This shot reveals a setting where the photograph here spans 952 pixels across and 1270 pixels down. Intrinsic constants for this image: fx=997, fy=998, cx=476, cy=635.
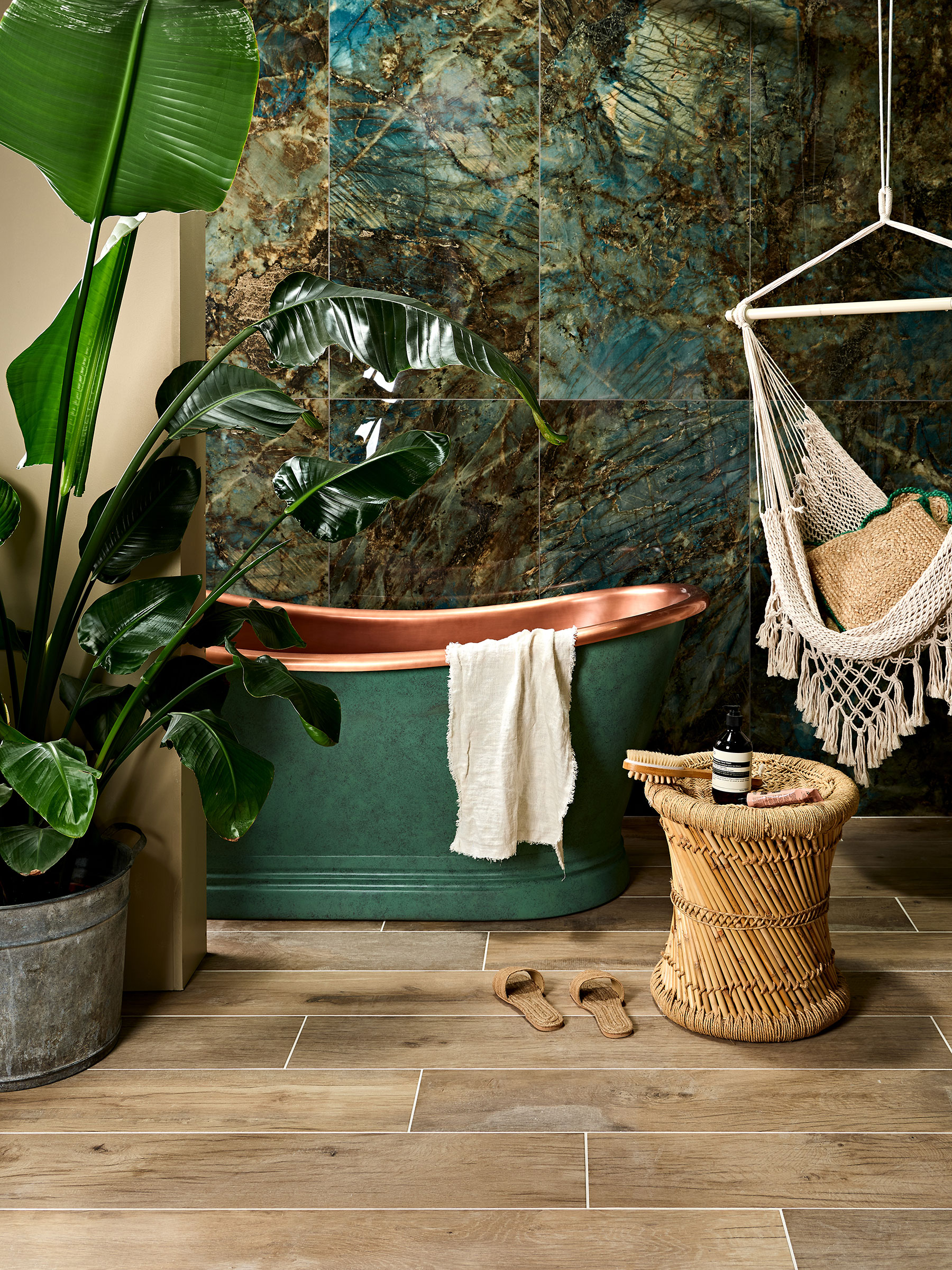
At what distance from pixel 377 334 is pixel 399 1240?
4.40ft

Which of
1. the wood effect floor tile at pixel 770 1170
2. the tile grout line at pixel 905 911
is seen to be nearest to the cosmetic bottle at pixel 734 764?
the wood effect floor tile at pixel 770 1170

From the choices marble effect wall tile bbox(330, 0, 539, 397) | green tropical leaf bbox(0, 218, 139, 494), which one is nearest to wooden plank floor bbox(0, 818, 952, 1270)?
green tropical leaf bbox(0, 218, 139, 494)

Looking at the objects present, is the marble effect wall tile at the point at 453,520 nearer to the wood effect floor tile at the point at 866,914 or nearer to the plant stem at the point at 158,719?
the wood effect floor tile at the point at 866,914

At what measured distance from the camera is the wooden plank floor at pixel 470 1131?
1.33m

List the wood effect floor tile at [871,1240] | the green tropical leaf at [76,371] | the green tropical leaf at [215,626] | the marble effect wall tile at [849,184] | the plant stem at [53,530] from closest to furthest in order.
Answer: the wood effect floor tile at [871,1240] < the plant stem at [53,530] < the green tropical leaf at [76,371] < the green tropical leaf at [215,626] < the marble effect wall tile at [849,184]

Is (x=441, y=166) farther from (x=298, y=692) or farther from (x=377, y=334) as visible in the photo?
(x=298, y=692)

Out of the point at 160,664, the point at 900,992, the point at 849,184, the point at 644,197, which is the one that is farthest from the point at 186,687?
the point at 849,184

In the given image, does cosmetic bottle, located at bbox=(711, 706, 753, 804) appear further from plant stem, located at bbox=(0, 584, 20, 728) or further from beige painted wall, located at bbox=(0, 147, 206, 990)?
plant stem, located at bbox=(0, 584, 20, 728)

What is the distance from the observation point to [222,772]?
161 centimetres

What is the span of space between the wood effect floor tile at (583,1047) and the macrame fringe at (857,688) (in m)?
0.72

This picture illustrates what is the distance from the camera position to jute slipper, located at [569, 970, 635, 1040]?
72.9 inches

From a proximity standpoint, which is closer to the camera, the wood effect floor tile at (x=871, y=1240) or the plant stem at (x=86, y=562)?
the wood effect floor tile at (x=871, y=1240)

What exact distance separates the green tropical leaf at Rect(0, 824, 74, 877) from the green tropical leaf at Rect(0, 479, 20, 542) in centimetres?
49

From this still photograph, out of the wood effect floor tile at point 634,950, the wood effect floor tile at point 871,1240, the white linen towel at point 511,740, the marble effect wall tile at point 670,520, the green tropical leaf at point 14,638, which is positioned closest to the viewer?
the wood effect floor tile at point 871,1240
